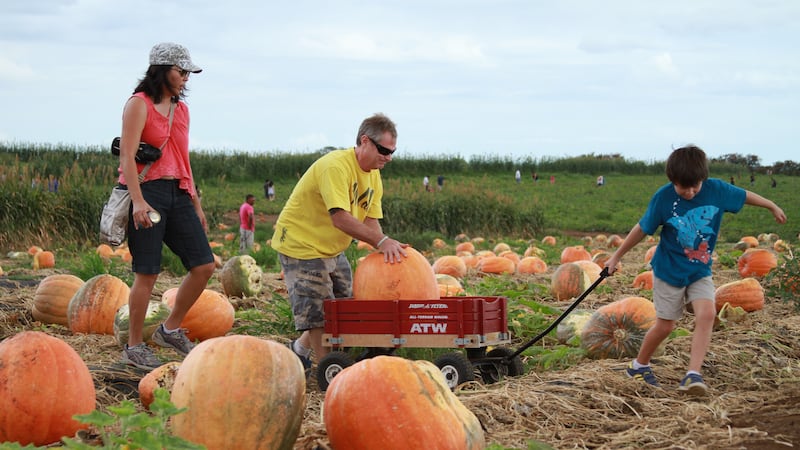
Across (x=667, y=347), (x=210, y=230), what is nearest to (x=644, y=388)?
(x=667, y=347)

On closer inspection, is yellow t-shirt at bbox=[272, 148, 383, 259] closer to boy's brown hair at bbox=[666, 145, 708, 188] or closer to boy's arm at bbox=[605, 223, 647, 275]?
boy's arm at bbox=[605, 223, 647, 275]

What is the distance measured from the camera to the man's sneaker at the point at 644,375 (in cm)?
490

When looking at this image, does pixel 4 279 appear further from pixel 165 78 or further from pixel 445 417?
pixel 445 417

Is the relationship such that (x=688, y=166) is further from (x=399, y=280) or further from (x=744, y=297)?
(x=744, y=297)

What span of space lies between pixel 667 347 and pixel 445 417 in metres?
3.14

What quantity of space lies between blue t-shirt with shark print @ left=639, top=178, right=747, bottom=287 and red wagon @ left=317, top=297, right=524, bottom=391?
1002 mm

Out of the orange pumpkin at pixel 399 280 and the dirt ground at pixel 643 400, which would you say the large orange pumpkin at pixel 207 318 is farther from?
the orange pumpkin at pixel 399 280

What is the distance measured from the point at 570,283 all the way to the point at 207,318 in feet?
11.2

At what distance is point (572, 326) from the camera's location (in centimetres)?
612

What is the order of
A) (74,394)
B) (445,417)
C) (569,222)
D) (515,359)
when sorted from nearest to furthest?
(445,417) < (74,394) < (515,359) < (569,222)

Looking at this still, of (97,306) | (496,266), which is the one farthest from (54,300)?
(496,266)

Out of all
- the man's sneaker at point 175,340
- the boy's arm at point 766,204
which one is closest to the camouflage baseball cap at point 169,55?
the man's sneaker at point 175,340

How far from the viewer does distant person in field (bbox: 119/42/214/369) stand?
5258 millimetres

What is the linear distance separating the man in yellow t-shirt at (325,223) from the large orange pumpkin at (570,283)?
2922mm
